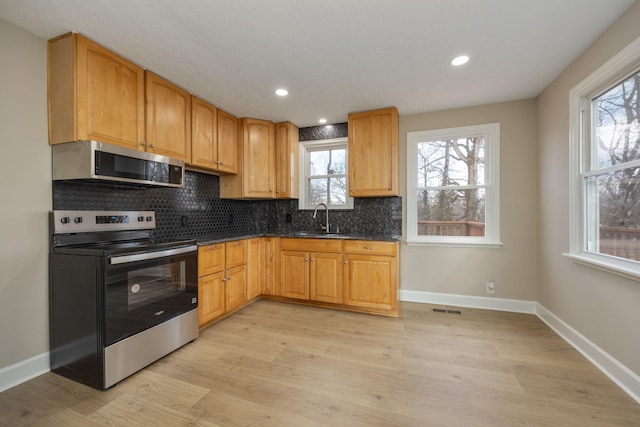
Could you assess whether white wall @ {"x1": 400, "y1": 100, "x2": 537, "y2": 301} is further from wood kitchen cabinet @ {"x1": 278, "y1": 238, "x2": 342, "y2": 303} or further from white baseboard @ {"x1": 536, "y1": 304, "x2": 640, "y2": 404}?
wood kitchen cabinet @ {"x1": 278, "y1": 238, "x2": 342, "y2": 303}

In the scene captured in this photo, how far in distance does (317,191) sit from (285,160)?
680 mm

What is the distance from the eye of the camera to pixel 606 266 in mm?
1874

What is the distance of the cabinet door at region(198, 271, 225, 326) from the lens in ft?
8.51

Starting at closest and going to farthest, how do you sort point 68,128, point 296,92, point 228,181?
point 68,128, point 296,92, point 228,181

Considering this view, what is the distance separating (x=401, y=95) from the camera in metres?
2.91

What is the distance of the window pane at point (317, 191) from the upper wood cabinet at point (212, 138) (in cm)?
117

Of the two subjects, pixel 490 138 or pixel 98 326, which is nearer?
pixel 98 326

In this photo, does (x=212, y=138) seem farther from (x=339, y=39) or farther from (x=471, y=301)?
(x=471, y=301)

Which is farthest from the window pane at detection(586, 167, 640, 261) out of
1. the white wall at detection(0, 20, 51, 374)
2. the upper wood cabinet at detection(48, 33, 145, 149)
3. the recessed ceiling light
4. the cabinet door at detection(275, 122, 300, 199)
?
the white wall at detection(0, 20, 51, 374)

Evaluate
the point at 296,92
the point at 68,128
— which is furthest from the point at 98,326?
the point at 296,92

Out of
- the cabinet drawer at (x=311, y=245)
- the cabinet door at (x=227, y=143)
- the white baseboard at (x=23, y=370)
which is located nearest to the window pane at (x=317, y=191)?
the cabinet drawer at (x=311, y=245)

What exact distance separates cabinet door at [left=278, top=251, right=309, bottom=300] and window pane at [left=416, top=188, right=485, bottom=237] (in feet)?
5.31

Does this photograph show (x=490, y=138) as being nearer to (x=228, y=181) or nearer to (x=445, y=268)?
(x=445, y=268)

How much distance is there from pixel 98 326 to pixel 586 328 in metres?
3.74
